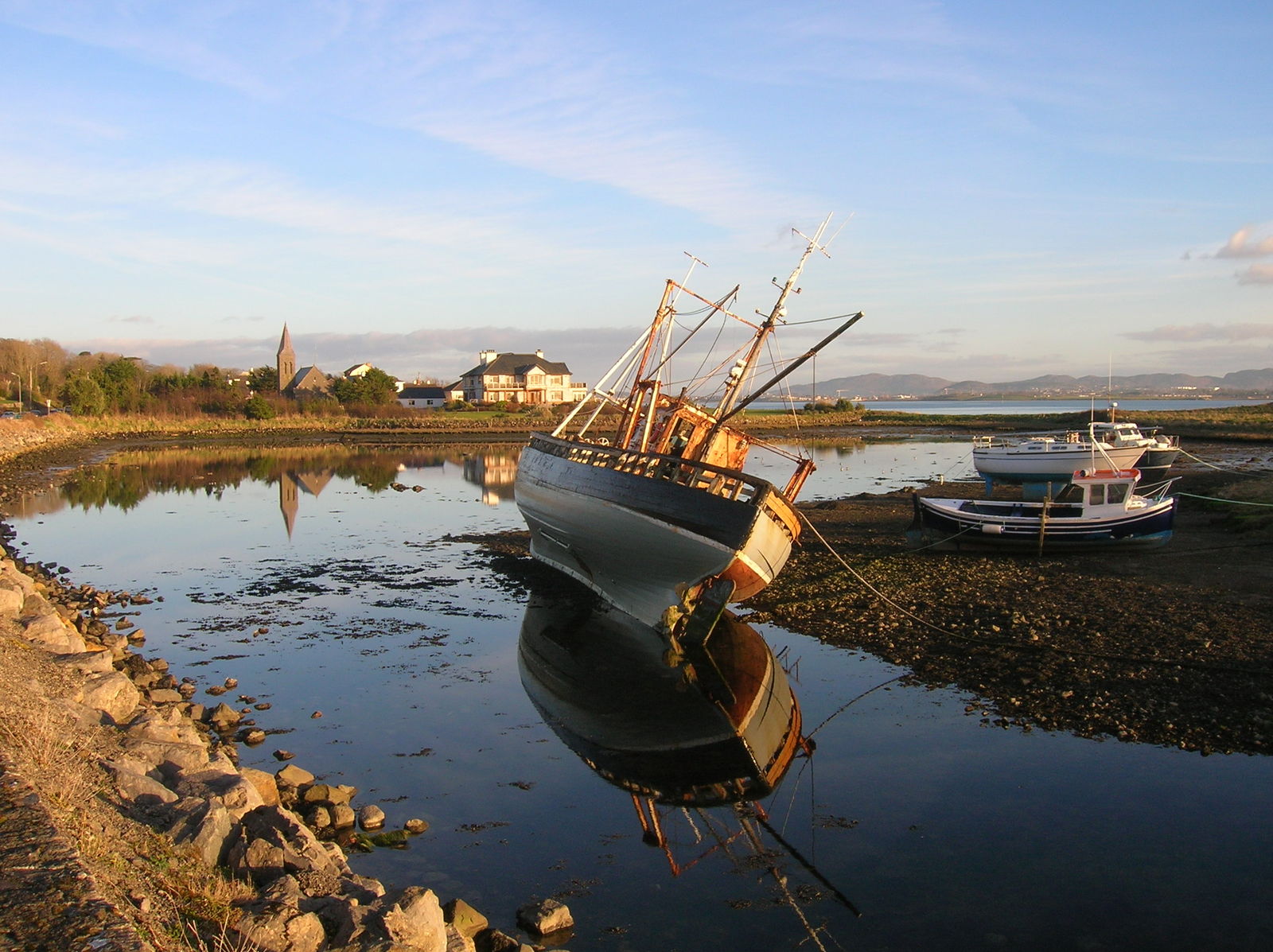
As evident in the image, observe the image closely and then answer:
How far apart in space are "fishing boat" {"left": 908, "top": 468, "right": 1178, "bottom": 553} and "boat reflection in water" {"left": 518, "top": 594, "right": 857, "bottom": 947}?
314 inches

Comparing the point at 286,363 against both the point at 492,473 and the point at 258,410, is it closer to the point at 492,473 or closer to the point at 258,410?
the point at 258,410

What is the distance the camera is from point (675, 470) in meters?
18.9

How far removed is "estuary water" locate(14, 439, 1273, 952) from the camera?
28.6ft

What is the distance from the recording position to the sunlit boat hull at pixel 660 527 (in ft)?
56.7

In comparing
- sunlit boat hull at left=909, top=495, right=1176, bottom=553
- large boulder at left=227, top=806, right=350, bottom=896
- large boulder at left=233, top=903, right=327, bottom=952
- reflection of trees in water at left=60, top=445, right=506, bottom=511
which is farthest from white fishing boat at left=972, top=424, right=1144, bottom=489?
large boulder at left=233, top=903, right=327, bottom=952

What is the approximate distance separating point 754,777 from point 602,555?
9563 millimetres

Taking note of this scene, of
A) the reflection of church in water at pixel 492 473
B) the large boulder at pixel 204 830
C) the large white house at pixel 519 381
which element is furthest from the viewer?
the large white house at pixel 519 381

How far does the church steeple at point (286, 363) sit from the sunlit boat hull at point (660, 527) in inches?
4602

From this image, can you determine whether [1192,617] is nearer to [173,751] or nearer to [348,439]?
[173,751]

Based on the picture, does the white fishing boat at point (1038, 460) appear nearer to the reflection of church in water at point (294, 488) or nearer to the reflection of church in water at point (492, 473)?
the reflection of church in water at point (492, 473)

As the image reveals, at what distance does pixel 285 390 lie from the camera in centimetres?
13025

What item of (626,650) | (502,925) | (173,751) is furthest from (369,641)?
(502,925)

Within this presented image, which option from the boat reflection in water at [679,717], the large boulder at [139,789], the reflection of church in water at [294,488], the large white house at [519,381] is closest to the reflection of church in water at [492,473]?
the reflection of church in water at [294,488]

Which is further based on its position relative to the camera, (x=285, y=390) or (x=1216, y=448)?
(x=285, y=390)
